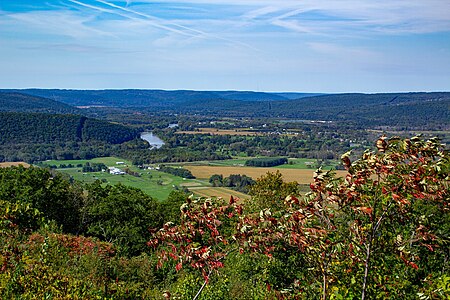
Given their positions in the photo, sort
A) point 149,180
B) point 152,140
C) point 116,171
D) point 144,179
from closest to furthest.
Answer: point 149,180 < point 144,179 < point 116,171 < point 152,140

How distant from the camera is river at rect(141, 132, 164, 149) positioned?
4496 inches

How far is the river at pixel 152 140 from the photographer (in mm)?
114188

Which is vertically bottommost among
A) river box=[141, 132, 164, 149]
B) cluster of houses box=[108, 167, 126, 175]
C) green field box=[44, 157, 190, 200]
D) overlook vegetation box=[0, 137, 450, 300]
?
river box=[141, 132, 164, 149]

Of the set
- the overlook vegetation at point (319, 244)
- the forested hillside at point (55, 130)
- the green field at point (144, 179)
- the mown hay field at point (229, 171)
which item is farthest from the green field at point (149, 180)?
the overlook vegetation at point (319, 244)

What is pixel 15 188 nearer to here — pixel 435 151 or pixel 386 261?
pixel 386 261

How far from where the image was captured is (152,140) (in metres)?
127

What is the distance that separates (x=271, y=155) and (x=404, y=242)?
92.9 meters

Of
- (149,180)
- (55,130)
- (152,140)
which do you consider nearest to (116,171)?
(149,180)

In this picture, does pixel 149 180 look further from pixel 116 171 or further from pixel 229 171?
pixel 229 171

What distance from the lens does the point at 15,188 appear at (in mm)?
25641

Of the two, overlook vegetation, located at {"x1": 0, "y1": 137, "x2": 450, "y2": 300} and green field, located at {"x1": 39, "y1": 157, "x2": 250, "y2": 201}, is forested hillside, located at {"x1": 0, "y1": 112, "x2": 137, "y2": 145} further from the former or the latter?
overlook vegetation, located at {"x1": 0, "y1": 137, "x2": 450, "y2": 300}

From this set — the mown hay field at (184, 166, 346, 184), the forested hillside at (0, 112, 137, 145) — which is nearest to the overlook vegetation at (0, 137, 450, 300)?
the mown hay field at (184, 166, 346, 184)

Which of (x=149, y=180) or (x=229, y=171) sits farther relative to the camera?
(x=229, y=171)

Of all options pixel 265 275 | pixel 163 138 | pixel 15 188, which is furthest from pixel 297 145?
pixel 265 275
